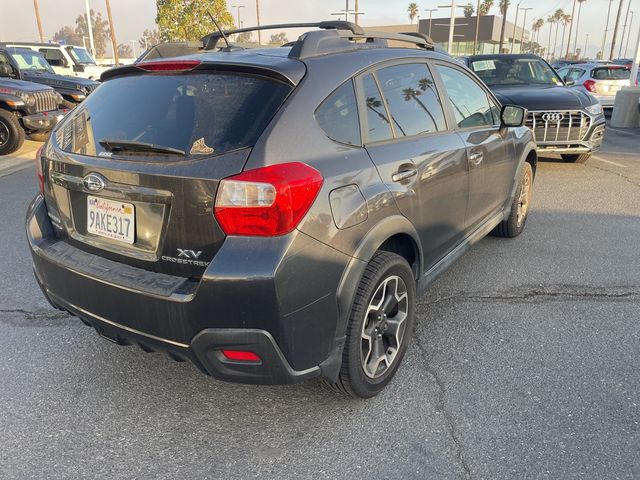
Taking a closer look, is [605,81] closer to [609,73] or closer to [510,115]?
[609,73]

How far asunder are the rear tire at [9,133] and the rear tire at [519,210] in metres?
8.96

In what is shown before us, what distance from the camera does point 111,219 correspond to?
2328 millimetres

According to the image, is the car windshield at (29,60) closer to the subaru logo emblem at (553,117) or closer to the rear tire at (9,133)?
the rear tire at (9,133)

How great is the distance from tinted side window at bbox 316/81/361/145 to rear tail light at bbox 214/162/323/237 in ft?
1.32

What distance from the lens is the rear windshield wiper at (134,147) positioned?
218 cm

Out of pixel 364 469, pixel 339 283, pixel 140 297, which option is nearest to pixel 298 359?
pixel 339 283

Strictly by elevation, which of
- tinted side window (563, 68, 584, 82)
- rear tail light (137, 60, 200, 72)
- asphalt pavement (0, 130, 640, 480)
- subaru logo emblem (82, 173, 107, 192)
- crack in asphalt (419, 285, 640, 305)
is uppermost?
rear tail light (137, 60, 200, 72)

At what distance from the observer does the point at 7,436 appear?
2408mm

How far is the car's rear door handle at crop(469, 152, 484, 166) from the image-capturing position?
351 centimetres

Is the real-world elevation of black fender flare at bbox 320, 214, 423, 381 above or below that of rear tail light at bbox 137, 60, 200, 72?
below

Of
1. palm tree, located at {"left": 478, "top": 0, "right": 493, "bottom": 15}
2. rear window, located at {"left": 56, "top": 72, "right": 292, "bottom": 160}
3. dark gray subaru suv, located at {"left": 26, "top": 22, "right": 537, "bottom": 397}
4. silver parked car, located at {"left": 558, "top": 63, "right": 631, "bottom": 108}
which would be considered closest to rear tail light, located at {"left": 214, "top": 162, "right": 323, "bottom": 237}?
dark gray subaru suv, located at {"left": 26, "top": 22, "right": 537, "bottom": 397}

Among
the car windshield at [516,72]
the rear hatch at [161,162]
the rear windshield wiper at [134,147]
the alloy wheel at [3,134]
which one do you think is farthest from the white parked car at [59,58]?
the rear windshield wiper at [134,147]

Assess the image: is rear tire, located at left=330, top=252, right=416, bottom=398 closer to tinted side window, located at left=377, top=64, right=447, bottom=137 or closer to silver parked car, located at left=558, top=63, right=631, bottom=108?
tinted side window, located at left=377, top=64, right=447, bottom=137

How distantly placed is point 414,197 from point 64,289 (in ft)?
6.02
